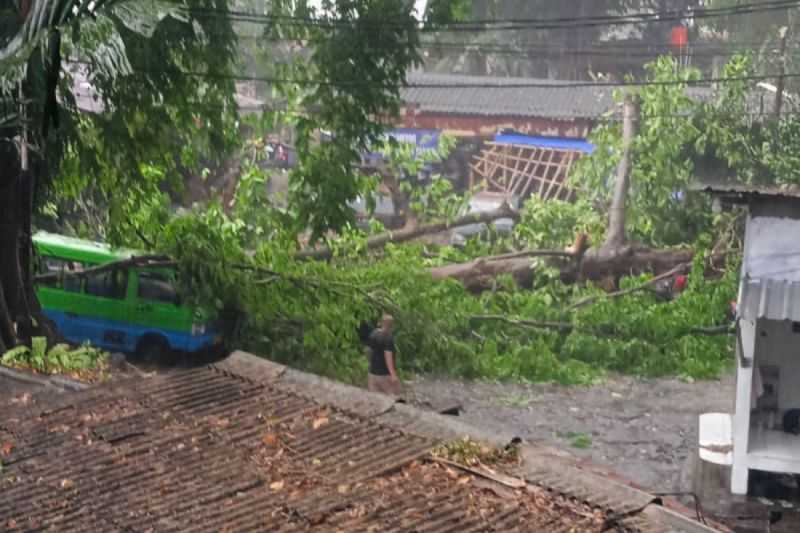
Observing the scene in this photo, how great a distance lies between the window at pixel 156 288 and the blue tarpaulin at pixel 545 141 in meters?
14.6

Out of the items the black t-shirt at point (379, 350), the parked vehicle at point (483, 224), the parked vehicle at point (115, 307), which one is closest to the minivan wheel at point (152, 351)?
the parked vehicle at point (115, 307)

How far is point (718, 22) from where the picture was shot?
32.4m

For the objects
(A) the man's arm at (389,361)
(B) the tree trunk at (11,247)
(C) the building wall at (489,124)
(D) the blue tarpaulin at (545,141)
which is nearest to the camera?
(B) the tree trunk at (11,247)

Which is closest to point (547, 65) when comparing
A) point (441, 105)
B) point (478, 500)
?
point (441, 105)

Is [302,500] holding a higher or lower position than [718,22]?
lower

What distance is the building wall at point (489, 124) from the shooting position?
90.8 ft

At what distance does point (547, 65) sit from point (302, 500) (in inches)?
1248

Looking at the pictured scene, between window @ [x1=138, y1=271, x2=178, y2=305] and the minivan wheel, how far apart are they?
0.57m

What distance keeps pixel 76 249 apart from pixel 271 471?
9529 mm

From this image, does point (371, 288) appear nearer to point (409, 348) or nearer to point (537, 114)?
point (409, 348)

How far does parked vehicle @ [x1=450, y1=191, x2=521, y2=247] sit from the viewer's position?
19978 mm

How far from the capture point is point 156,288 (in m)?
14.2

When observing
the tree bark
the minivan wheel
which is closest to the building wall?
the tree bark

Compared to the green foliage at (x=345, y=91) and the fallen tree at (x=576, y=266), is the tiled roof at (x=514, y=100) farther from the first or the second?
the green foliage at (x=345, y=91)
